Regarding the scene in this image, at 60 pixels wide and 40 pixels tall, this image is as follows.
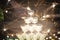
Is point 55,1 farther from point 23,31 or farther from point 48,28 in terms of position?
point 23,31

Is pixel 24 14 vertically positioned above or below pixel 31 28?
above

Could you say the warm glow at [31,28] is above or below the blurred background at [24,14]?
below

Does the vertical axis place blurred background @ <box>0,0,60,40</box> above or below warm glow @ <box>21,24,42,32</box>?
above

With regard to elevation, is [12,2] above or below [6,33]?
above

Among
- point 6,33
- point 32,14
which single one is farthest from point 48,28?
point 6,33

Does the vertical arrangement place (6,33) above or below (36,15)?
below

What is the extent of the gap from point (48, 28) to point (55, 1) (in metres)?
0.33

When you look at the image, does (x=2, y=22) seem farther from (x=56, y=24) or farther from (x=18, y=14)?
(x=56, y=24)

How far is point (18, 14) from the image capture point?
7.76 feet

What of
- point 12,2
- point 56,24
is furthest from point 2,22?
point 56,24

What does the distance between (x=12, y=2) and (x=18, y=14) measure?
0.16 meters

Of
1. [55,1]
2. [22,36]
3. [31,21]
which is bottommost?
[22,36]

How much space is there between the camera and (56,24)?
7.71 ft

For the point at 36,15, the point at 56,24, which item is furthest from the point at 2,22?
the point at 56,24
